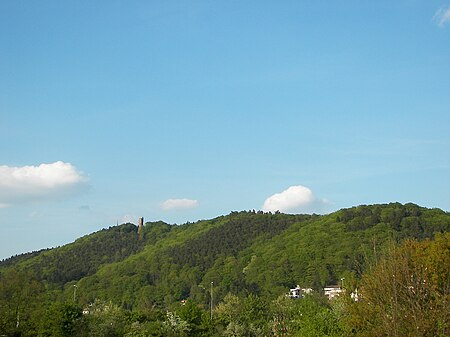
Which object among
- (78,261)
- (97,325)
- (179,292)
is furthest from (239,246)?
(97,325)

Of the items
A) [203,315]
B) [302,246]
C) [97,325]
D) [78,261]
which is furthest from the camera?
[78,261]

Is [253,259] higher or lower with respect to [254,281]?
higher

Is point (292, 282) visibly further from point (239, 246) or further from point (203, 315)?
point (203, 315)

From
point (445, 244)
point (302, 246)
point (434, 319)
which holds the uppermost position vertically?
point (302, 246)

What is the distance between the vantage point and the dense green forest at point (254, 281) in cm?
2758

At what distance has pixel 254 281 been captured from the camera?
120312 mm

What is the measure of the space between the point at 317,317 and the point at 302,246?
9212 cm

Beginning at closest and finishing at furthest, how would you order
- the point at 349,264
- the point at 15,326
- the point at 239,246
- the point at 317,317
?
1. the point at 317,317
2. the point at 15,326
3. the point at 349,264
4. the point at 239,246

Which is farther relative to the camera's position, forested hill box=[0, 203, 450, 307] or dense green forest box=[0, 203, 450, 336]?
forested hill box=[0, 203, 450, 307]

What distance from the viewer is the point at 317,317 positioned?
37.8m

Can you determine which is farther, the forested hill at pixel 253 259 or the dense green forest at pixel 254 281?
the forested hill at pixel 253 259

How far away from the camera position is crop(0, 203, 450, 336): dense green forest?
27.6 m

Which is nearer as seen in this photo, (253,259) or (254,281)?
(254,281)

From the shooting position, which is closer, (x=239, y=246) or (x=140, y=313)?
(x=140, y=313)
